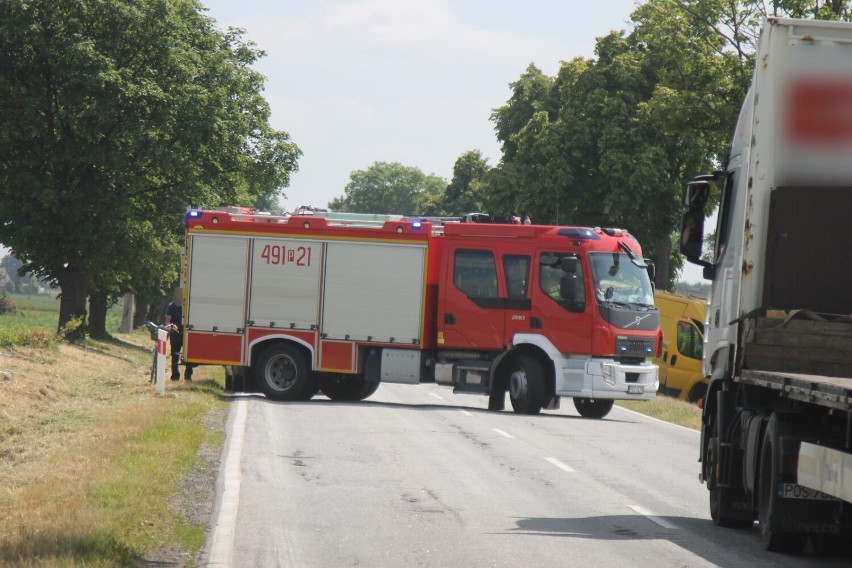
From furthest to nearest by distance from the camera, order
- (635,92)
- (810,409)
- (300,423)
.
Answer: (635,92)
(300,423)
(810,409)

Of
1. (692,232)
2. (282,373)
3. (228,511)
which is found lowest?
(282,373)

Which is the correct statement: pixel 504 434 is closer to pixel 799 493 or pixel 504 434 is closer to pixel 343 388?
pixel 343 388

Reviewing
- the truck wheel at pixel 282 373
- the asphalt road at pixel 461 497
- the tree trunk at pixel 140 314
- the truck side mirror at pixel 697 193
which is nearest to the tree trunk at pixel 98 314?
the tree trunk at pixel 140 314

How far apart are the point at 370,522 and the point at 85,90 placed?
29.8 meters

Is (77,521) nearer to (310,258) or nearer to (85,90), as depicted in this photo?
(310,258)

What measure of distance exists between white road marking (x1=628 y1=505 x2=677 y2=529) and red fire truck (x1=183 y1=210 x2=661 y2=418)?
11050mm

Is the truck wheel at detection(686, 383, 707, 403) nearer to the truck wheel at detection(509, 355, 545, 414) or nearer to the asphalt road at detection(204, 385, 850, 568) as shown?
the truck wheel at detection(509, 355, 545, 414)

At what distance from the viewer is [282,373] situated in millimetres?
24812

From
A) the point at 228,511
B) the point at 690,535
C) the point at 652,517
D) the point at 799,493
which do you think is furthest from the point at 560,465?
the point at 799,493

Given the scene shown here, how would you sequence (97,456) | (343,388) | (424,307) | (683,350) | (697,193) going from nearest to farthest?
(697,193), (97,456), (424,307), (343,388), (683,350)

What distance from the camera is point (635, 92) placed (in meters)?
51.9

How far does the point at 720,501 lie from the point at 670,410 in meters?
16.1

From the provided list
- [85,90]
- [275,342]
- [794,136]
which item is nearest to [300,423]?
[275,342]

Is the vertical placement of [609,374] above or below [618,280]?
below
